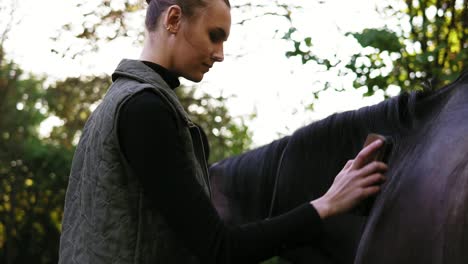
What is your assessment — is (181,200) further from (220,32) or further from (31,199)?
(31,199)

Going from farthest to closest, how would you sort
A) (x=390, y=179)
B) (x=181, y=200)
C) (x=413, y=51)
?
(x=413, y=51)
(x=390, y=179)
(x=181, y=200)

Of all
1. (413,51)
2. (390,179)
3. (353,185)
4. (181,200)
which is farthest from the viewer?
(413,51)

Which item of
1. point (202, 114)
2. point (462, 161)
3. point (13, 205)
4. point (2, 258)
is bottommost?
point (2, 258)

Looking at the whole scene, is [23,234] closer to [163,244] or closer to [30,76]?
[30,76]

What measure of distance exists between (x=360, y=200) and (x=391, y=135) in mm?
564

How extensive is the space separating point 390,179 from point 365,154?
337mm

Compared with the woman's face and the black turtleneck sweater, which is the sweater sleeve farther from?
the woman's face

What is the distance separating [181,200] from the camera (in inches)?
74.7

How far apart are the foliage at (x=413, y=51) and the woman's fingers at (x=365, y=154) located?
1.82 m

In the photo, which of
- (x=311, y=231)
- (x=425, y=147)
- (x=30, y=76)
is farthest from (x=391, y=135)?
(x=30, y=76)

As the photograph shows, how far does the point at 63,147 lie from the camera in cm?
922

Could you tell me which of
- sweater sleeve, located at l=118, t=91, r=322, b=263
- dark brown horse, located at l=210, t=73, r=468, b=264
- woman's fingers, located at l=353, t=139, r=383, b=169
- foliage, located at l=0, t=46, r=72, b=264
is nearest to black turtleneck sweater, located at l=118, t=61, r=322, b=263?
sweater sleeve, located at l=118, t=91, r=322, b=263

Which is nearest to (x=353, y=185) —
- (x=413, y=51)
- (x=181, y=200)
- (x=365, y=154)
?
(x=365, y=154)

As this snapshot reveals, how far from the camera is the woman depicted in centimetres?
191
